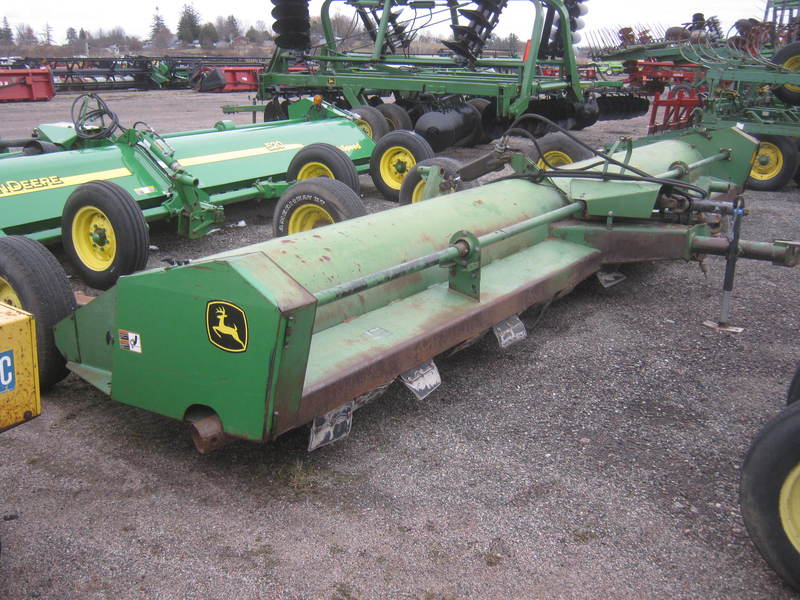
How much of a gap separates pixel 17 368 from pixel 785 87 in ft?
29.4

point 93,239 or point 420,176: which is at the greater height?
point 420,176

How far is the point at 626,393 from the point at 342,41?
8655mm

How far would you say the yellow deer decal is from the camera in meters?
2.46

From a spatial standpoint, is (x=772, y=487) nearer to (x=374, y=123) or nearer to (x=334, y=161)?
(x=334, y=161)

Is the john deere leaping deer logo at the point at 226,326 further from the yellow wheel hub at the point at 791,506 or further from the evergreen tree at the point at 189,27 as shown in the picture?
the evergreen tree at the point at 189,27

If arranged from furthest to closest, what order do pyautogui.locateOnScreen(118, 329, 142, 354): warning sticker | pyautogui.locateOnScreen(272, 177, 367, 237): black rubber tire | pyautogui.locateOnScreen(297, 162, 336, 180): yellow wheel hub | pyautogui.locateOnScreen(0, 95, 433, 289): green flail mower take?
pyautogui.locateOnScreen(297, 162, 336, 180): yellow wheel hub, pyautogui.locateOnScreen(0, 95, 433, 289): green flail mower, pyautogui.locateOnScreen(272, 177, 367, 237): black rubber tire, pyautogui.locateOnScreen(118, 329, 142, 354): warning sticker

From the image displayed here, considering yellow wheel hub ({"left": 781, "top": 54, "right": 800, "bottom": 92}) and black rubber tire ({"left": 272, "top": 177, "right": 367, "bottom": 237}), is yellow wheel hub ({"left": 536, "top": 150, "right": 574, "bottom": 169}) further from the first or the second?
yellow wheel hub ({"left": 781, "top": 54, "right": 800, "bottom": 92})

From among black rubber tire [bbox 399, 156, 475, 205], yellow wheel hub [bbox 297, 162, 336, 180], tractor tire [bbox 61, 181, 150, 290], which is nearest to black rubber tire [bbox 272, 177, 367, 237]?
black rubber tire [bbox 399, 156, 475, 205]

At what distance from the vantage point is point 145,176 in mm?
5727

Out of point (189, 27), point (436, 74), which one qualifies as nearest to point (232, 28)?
point (189, 27)

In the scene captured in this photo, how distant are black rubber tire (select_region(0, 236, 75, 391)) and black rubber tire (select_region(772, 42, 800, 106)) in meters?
8.34

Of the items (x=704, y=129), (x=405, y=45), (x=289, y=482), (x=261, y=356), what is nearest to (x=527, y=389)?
(x=289, y=482)

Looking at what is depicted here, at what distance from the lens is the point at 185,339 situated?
2611mm

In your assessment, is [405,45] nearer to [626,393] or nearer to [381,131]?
[381,131]
